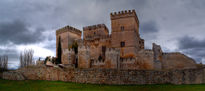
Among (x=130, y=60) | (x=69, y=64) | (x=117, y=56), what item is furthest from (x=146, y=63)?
(x=69, y=64)

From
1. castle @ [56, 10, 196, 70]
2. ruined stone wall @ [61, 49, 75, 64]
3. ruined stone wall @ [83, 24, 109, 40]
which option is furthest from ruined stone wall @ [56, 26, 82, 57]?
ruined stone wall @ [61, 49, 75, 64]

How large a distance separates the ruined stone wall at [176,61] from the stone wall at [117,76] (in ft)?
38.4

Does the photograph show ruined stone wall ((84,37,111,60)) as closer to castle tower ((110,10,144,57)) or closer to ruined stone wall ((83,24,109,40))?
ruined stone wall ((83,24,109,40))

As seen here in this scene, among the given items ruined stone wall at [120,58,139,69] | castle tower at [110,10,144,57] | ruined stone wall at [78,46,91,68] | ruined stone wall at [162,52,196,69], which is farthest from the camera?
castle tower at [110,10,144,57]

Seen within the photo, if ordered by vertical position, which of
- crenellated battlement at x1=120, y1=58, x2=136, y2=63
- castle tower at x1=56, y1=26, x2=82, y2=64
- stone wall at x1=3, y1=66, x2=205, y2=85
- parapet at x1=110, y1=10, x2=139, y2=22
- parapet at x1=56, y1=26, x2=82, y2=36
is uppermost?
parapet at x1=110, y1=10, x2=139, y2=22

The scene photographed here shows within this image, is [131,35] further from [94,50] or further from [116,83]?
[116,83]

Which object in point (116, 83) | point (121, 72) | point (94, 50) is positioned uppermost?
point (94, 50)

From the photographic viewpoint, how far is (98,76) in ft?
56.0

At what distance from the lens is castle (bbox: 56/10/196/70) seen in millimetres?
30406

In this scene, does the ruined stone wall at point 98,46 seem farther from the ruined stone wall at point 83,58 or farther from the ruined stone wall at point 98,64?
the ruined stone wall at point 83,58

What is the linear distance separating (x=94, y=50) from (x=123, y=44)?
23.0 ft

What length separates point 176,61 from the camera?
3247 cm

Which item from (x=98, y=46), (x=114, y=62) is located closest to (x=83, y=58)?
(x=114, y=62)

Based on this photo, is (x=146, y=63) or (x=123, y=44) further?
(x=123, y=44)
